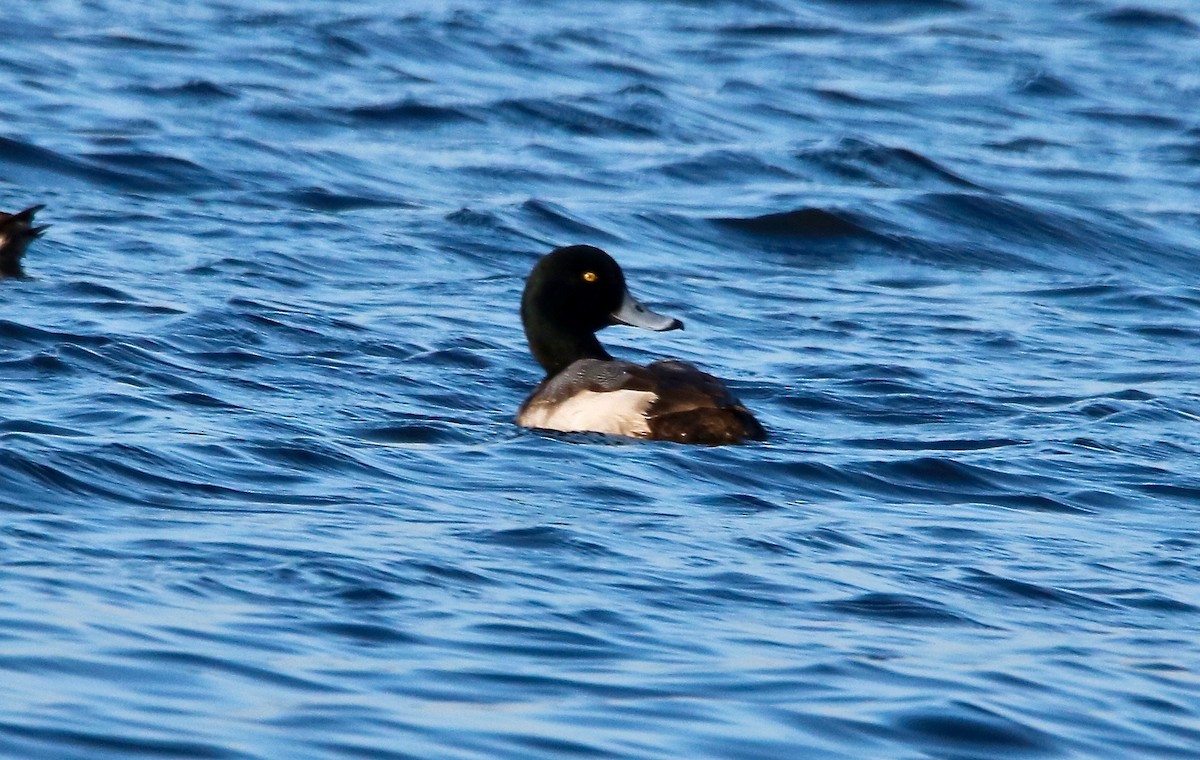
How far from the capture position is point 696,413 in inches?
352

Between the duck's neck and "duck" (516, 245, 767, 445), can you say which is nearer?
"duck" (516, 245, 767, 445)

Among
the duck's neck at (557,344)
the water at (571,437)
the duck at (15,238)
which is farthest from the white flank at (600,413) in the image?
the duck at (15,238)

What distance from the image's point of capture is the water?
5.54 metres

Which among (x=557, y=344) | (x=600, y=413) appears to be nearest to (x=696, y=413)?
(x=600, y=413)

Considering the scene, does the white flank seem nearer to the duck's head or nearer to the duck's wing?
the duck's wing

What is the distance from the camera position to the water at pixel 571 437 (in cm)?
554

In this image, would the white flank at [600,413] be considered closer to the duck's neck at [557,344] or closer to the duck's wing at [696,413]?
the duck's wing at [696,413]

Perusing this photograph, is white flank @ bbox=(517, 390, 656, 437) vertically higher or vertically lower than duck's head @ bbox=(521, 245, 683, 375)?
lower

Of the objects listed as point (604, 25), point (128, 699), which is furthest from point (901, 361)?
point (604, 25)

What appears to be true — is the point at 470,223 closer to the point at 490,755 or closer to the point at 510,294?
the point at 510,294

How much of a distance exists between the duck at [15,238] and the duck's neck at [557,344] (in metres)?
3.18

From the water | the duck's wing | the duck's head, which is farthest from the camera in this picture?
the duck's head

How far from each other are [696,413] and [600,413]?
1.56 feet

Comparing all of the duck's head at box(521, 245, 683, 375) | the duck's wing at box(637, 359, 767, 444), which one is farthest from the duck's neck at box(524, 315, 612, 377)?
the duck's wing at box(637, 359, 767, 444)
